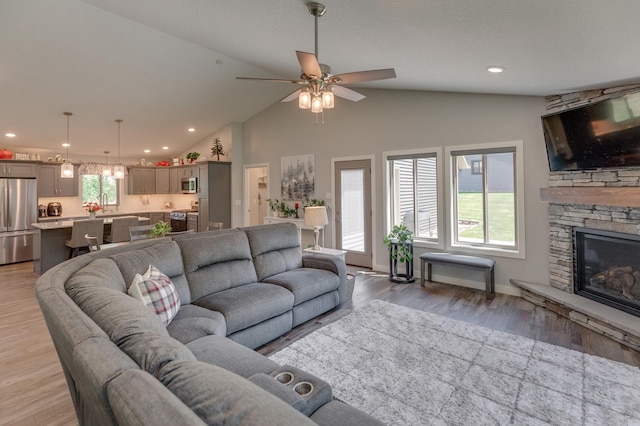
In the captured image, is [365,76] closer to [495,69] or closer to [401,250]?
[495,69]

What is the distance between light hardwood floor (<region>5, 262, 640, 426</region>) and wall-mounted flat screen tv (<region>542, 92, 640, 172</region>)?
5.64ft

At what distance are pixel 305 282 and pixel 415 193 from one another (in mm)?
2859

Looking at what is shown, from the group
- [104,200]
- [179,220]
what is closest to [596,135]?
[179,220]

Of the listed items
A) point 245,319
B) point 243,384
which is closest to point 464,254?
point 245,319

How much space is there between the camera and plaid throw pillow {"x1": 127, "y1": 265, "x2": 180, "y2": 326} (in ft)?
7.34

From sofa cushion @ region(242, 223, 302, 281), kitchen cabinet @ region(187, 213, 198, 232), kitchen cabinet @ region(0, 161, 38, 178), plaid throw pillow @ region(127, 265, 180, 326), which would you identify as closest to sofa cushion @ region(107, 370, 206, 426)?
plaid throw pillow @ region(127, 265, 180, 326)

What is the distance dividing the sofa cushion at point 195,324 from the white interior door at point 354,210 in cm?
380

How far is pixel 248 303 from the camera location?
284 centimetres

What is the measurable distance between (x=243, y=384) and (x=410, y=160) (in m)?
5.02

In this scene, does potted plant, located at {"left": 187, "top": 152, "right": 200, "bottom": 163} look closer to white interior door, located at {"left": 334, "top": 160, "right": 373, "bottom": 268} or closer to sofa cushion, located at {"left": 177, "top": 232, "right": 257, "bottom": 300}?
white interior door, located at {"left": 334, "top": 160, "right": 373, "bottom": 268}

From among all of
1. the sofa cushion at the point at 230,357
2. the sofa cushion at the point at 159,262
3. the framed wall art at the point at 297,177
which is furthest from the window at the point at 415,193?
the sofa cushion at the point at 230,357

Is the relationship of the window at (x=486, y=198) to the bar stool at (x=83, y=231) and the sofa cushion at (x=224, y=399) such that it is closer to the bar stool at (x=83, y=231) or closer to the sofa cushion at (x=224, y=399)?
the sofa cushion at (x=224, y=399)

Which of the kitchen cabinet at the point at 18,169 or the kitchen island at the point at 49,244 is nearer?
Result: the kitchen island at the point at 49,244

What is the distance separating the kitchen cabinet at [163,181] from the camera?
9078 millimetres
